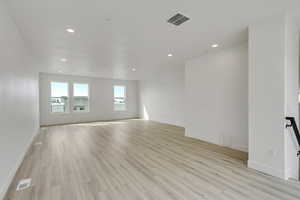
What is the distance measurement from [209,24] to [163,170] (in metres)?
2.97

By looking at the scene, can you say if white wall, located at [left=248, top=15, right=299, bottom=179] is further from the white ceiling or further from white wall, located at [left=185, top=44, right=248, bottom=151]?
white wall, located at [left=185, top=44, right=248, bottom=151]

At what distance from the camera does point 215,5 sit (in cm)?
213

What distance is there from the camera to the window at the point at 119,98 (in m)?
9.57

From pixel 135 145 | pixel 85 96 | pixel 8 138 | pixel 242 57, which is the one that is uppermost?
pixel 242 57

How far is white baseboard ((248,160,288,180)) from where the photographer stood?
7.45ft

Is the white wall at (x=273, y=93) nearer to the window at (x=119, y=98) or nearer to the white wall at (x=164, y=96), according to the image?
the white wall at (x=164, y=96)

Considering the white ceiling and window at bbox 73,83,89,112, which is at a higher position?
the white ceiling

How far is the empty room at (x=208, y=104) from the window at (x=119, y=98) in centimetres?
537

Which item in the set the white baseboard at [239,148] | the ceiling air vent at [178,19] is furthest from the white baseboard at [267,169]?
the ceiling air vent at [178,19]

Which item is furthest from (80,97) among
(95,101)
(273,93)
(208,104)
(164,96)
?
(273,93)

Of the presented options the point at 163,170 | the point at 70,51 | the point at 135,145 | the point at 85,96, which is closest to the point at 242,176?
the point at 163,170

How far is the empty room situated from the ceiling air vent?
0.02 metres

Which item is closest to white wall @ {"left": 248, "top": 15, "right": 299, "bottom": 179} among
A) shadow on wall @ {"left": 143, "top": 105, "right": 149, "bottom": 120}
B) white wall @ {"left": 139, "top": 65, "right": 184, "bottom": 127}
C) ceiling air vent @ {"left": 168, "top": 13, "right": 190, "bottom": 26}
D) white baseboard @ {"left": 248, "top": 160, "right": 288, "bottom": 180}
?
white baseboard @ {"left": 248, "top": 160, "right": 288, "bottom": 180}

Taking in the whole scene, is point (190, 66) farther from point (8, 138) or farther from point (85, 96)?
point (85, 96)
